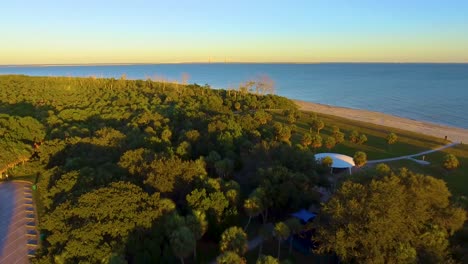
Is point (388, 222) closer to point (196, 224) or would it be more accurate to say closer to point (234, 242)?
point (234, 242)

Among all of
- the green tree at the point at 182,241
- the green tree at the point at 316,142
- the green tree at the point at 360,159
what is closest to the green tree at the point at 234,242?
the green tree at the point at 182,241

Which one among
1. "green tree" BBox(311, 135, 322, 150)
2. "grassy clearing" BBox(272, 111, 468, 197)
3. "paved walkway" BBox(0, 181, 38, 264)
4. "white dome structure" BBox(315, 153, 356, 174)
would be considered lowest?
"paved walkway" BBox(0, 181, 38, 264)

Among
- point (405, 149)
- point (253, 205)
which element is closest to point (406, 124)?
point (405, 149)

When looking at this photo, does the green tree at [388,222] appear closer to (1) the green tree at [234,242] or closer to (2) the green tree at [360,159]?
(1) the green tree at [234,242]

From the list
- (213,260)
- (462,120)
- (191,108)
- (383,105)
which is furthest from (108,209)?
(383,105)

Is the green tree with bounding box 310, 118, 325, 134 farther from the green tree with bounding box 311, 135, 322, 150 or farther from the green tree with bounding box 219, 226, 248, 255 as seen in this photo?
the green tree with bounding box 219, 226, 248, 255

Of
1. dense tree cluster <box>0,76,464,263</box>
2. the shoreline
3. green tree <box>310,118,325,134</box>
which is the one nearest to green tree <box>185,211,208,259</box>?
dense tree cluster <box>0,76,464,263</box>
